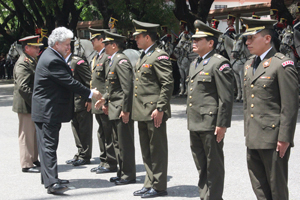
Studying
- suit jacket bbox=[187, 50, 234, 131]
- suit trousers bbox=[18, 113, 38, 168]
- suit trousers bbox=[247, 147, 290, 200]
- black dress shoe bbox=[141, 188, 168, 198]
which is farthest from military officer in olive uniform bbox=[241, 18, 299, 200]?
suit trousers bbox=[18, 113, 38, 168]

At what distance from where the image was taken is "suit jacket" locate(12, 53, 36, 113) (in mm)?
6230

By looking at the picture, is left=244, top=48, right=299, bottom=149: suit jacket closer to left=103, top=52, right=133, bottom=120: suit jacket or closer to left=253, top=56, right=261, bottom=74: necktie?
left=253, top=56, right=261, bottom=74: necktie

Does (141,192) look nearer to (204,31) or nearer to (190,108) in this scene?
(190,108)

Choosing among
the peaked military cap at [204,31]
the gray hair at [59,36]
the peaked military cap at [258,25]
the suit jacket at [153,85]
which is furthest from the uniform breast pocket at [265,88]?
the gray hair at [59,36]

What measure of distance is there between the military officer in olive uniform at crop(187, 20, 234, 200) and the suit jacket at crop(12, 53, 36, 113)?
290cm

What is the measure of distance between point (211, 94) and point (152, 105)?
0.91m

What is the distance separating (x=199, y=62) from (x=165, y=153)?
124cm

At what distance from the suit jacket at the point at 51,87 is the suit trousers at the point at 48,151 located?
0.11 meters

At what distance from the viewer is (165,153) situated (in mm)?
5027

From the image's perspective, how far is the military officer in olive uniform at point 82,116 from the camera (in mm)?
6664

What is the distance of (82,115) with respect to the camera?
677 cm

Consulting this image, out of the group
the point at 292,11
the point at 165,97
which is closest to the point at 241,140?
the point at 165,97

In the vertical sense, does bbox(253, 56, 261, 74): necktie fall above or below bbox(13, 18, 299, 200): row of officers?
above

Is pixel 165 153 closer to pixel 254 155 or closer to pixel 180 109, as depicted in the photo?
pixel 254 155
